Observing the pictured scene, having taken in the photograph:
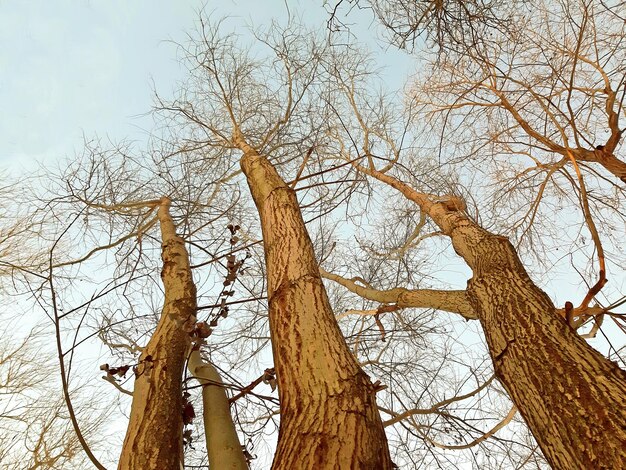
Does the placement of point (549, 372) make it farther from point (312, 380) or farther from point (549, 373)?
point (312, 380)

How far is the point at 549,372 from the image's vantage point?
165 centimetres

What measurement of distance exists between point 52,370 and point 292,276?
228 inches

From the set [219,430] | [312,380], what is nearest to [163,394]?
[219,430]

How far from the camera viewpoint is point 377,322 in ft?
12.8

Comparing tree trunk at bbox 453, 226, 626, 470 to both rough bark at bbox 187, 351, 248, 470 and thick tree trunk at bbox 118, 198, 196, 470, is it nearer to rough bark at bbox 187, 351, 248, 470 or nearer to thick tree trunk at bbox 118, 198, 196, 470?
rough bark at bbox 187, 351, 248, 470

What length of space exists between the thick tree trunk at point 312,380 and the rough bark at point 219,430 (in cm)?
42

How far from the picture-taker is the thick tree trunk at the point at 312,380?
3.86 ft

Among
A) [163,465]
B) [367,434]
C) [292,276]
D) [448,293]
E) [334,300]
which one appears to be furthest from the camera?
[334,300]

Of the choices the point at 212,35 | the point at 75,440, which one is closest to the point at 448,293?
the point at 212,35

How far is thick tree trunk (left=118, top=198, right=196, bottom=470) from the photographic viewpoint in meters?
1.65

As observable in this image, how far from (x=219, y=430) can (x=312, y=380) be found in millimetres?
798

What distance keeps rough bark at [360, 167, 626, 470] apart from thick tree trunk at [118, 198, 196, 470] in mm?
1445

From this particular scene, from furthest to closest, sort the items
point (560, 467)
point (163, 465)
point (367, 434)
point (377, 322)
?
1. point (377, 322)
2. point (163, 465)
3. point (560, 467)
4. point (367, 434)

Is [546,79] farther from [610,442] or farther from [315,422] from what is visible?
[315,422]
